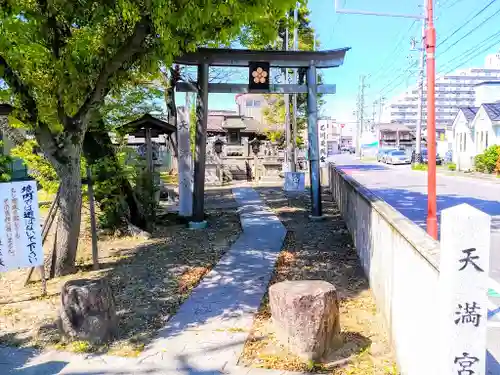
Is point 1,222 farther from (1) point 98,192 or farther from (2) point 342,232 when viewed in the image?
(2) point 342,232

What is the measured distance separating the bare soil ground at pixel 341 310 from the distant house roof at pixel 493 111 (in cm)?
2319

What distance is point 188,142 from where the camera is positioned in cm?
1109

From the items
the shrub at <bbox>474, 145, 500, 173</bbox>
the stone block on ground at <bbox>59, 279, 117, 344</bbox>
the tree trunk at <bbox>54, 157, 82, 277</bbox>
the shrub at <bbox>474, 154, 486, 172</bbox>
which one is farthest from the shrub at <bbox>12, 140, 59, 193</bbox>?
the shrub at <bbox>474, 154, 486, 172</bbox>

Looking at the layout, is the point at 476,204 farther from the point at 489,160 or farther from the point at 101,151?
the point at 489,160

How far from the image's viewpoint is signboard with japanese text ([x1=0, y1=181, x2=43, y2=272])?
5.35 m

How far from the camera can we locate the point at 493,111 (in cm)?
2917

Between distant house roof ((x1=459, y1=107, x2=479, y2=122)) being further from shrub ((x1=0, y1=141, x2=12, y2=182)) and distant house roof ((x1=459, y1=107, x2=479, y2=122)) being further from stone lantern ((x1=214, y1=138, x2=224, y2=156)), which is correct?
shrub ((x1=0, y1=141, x2=12, y2=182))

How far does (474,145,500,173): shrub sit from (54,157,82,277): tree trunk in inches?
989

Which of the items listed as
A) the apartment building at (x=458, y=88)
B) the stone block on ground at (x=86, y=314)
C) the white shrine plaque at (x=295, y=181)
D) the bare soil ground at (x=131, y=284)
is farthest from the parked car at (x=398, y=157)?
the apartment building at (x=458, y=88)

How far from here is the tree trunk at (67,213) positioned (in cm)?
646

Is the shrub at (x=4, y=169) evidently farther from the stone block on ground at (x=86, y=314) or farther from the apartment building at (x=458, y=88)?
the apartment building at (x=458, y=88)

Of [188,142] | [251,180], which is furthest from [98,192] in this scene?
[251,180]

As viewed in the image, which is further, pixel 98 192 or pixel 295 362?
pixel 98 192

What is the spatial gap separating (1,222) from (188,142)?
20.2ft
